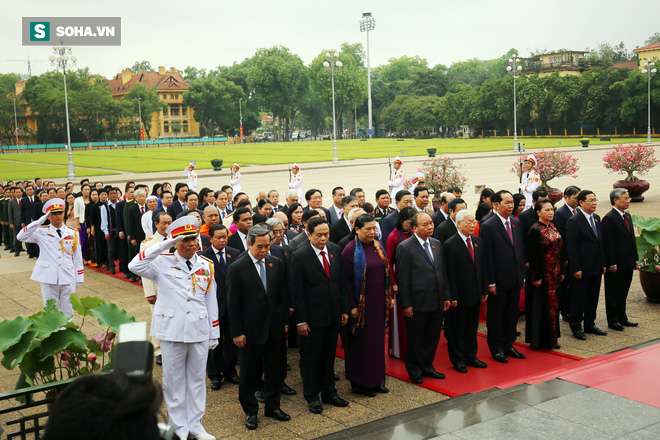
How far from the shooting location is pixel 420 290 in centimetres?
A: 712

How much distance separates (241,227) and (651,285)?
21.5 ft

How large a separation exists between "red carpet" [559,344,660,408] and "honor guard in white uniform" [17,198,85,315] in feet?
20.8

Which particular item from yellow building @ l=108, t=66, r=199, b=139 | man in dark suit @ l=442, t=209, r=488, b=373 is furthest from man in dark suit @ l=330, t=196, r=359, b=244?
yellow building @ l=108, t=66, r=199, b=139

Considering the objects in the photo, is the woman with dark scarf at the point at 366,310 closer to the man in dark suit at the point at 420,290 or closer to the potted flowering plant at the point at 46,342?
the man in dark suit at the point at 420,290

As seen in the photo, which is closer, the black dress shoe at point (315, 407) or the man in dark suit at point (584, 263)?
the black dress shoe at point (315, 407)

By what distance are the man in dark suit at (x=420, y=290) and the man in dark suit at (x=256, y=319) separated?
158cm

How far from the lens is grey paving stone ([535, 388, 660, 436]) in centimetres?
544

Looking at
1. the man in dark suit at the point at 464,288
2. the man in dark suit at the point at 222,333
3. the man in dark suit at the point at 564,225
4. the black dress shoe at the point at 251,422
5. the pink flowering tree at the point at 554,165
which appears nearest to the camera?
the black dress shoe at the point at 251,422

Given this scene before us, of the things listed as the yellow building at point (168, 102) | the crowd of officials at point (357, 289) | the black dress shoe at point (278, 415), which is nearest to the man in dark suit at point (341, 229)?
the crowd of officials at point (357, 289)

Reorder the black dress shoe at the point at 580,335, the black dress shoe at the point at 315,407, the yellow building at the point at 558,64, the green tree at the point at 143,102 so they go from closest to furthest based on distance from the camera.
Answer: the black dress shoe at the point at 315,407 → the black dress shoe at the point at 580,335 → the yellow building at the point at 558,64 → the green tree at the point at 143,102

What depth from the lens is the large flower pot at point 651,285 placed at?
32.8 ft

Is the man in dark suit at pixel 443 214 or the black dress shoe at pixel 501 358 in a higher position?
the man in dark suit at pixel 443 214

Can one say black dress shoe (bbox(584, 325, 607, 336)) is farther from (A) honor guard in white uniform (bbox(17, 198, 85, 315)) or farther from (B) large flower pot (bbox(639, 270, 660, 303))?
(A) honor guard in white uniform (bbox(17, 198, 85, 315))

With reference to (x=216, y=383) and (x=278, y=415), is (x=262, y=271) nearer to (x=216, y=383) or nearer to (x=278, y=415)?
(x=278, y=415)
